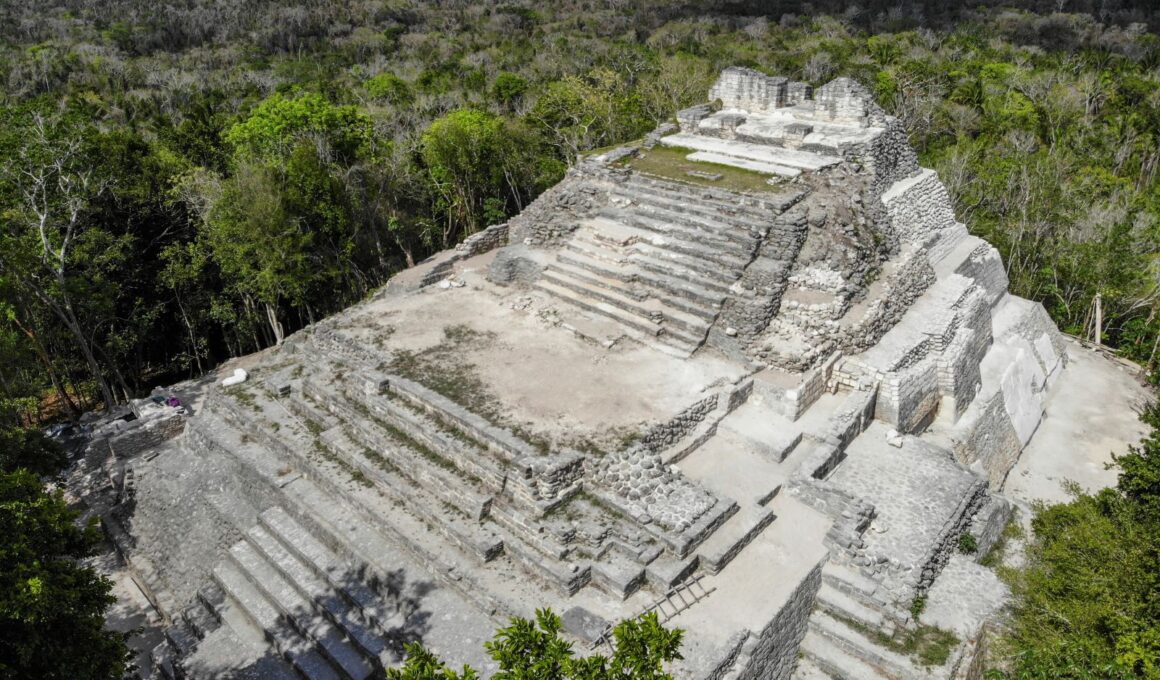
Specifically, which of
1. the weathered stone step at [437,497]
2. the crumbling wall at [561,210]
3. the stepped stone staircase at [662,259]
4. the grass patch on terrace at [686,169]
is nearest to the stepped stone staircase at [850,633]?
the weathered stone step at [437,497]

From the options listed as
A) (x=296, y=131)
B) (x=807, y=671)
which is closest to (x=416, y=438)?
(x=807, y=671)

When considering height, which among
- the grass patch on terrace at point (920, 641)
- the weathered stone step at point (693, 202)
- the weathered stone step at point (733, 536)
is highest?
the weathered stone step at point (693, 202)

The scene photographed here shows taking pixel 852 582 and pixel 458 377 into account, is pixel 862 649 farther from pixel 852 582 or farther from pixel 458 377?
pixel 458 377

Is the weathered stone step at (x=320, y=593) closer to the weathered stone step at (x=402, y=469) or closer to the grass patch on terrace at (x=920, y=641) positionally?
the weathered stone step at (x=402, y=469)

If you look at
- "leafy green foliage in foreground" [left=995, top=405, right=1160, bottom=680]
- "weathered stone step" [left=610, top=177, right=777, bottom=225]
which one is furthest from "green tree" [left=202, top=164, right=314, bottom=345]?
"leafy green foliage in foreground" [left=995, top=405, right=1160, bottom=680]

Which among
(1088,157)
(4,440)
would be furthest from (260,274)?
(1088,157)

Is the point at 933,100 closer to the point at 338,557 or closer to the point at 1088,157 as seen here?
the point at 1088,157
